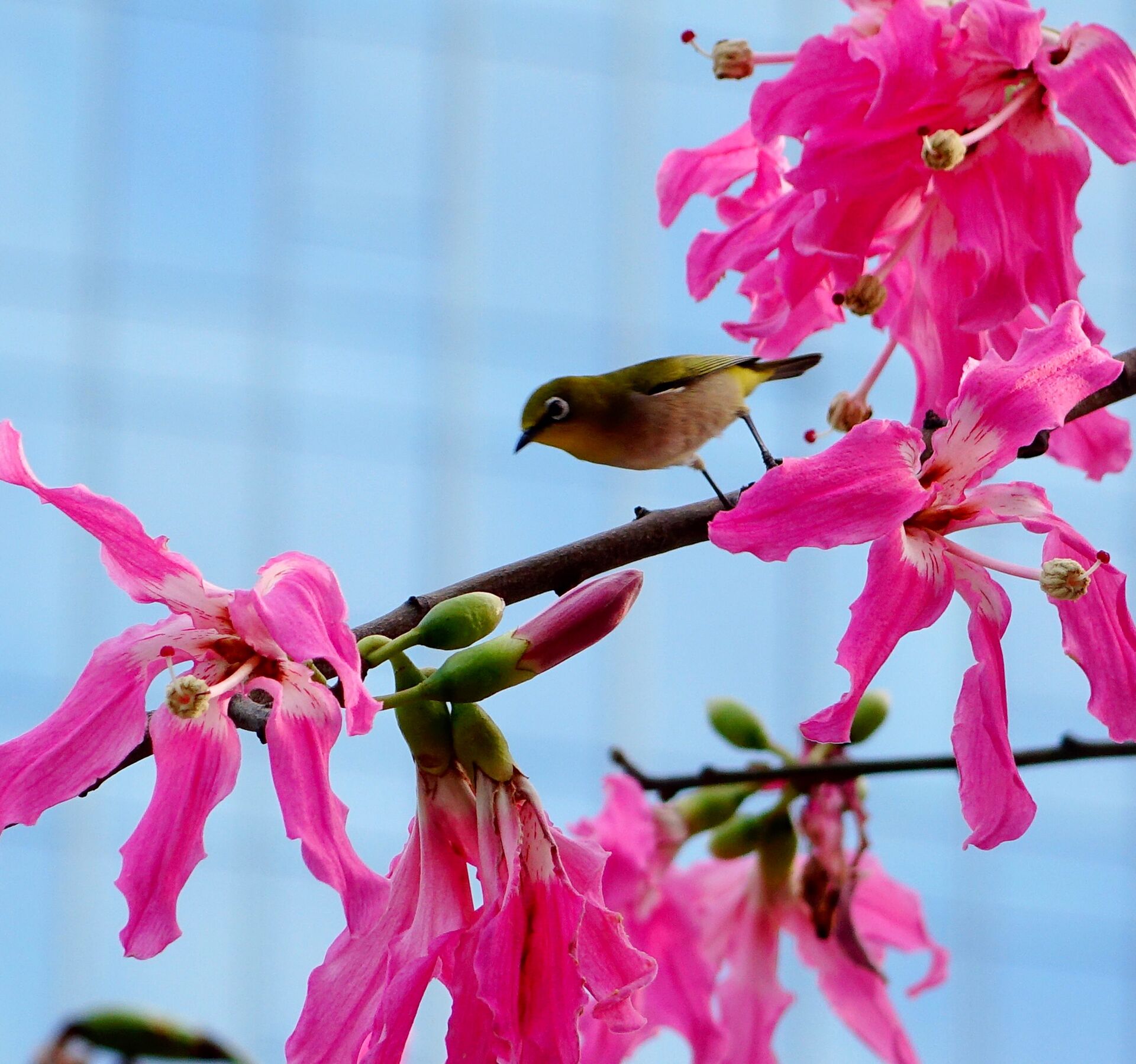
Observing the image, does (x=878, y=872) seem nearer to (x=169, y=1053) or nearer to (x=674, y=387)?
(x=674, y=387)

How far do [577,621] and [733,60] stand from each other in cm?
26

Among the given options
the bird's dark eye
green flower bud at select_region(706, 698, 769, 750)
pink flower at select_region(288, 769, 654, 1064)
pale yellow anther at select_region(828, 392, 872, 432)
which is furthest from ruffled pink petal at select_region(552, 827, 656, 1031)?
the bird's dark eye

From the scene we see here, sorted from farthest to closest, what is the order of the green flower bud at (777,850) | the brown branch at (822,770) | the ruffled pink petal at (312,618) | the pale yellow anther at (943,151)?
1. the green flower bud at (777,850)
2. the brown branch at (822,770)
3. the pale yellow anther at (943,151)
4. the ruffled pink petal at (312,618)

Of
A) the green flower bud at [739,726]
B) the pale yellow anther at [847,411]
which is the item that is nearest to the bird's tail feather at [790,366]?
the green flower bud at [739,726]

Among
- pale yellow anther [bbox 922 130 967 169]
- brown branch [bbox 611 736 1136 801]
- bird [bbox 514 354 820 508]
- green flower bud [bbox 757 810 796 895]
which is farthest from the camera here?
bird [bbox 514 354 820 508]

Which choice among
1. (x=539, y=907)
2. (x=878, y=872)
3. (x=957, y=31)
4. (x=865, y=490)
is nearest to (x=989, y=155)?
(x=957, y=31)

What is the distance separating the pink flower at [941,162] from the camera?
499mm

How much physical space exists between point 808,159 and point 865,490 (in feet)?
0.51

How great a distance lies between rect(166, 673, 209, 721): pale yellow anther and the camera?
39 cm

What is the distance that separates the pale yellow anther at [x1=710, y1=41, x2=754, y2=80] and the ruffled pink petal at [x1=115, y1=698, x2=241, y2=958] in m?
0.31

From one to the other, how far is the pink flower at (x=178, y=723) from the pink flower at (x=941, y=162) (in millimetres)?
228

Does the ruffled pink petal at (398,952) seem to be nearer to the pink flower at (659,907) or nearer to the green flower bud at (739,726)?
the pink flower at (659,907)

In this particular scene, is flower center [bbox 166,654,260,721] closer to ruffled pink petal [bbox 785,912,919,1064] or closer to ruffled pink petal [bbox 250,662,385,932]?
ruffled pink petal [bbox 250,662,385,932]

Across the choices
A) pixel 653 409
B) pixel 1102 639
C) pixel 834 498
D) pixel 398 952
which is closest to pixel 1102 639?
pixel 1102 639
